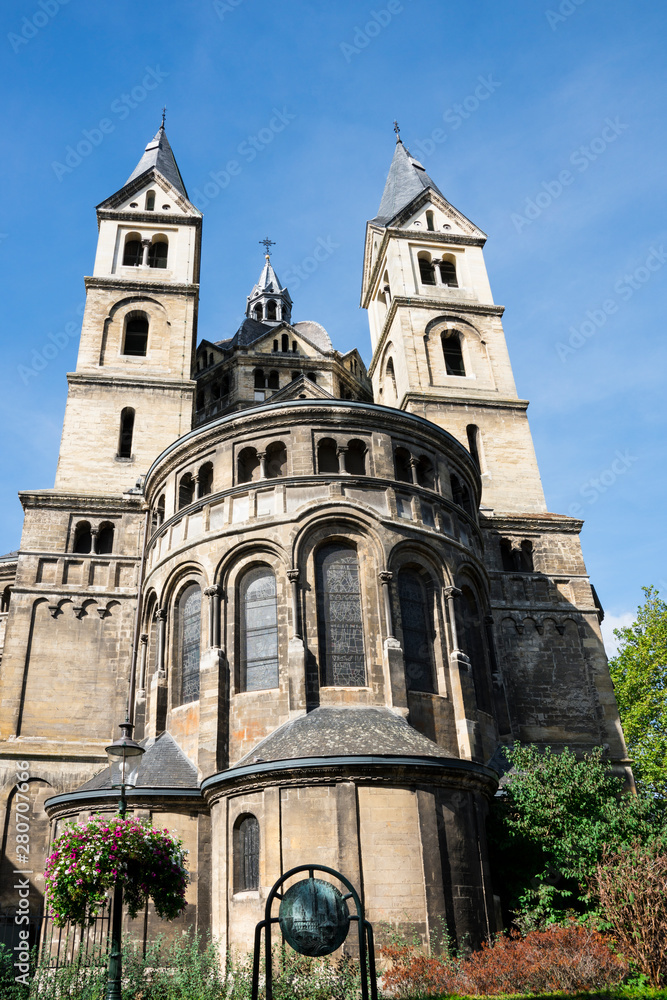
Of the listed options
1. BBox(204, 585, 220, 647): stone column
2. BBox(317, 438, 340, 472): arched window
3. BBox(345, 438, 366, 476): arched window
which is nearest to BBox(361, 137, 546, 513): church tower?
BBox(345, 438, 366, 476): arched window

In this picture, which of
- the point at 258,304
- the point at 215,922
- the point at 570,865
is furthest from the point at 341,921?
the point at 258,304

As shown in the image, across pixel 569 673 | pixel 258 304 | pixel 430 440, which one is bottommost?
pixel 569 673

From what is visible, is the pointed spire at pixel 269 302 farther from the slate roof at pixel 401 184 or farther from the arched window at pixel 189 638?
the arched window at pixel 189 638

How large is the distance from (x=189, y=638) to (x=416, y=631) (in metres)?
6.13

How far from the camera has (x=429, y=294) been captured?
39.8 meters

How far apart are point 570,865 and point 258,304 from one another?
4586 centimetres

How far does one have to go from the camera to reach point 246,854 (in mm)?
17938

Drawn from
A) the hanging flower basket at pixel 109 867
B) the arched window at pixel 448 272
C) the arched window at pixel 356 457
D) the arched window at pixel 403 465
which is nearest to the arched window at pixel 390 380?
the arched window at pixel 448 272

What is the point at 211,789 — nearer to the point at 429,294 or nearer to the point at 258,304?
the point at 429,294

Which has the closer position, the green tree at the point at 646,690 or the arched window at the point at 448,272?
the green tree at the point at 646,690

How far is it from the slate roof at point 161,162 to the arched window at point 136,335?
8.82 metres

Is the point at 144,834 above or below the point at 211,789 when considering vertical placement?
below

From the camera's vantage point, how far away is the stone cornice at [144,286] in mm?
37344

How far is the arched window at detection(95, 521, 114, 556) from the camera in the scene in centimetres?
2892
